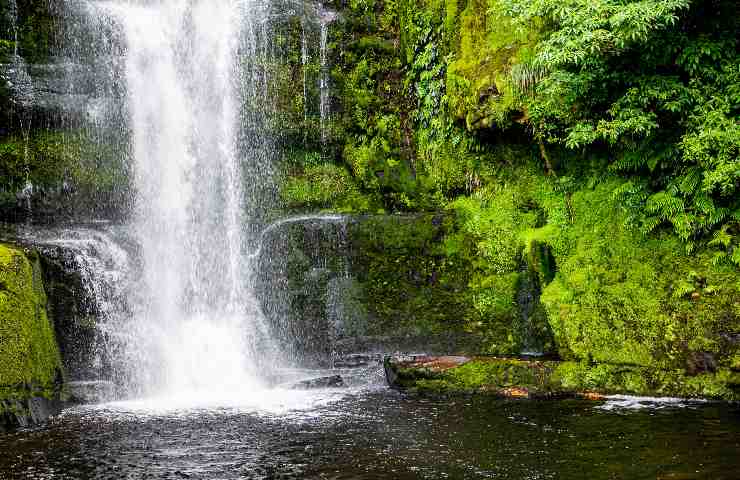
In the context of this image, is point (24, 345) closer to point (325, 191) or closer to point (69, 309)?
point (69, 309)

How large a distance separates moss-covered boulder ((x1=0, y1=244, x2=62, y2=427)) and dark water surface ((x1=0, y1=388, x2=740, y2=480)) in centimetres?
47

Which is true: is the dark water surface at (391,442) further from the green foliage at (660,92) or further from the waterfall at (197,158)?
the waterfall at (197,158)

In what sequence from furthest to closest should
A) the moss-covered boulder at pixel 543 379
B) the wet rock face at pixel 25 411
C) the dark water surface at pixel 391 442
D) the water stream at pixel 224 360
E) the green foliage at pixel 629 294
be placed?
the green foliage at pixel 629 294, the moss-covered boulder at pixel 543 379, the wet rock face at pixel 25 411, the water stream at pixel 224 360, the dark water surface at pixel 391 442

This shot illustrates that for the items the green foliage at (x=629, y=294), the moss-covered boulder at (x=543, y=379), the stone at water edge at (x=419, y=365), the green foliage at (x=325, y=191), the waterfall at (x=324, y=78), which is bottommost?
the moss-covered boulder at (x=543, y=379)

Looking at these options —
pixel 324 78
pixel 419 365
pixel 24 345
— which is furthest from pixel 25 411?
pixel 324 78

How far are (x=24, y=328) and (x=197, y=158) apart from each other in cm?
613

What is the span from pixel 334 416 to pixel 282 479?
2.25m

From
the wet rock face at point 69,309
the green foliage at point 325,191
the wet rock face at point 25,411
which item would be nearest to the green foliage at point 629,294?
the green foliage at point 325,191

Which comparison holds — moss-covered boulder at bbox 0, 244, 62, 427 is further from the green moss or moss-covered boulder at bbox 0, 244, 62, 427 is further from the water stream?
the water stream

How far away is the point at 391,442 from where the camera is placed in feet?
22.4

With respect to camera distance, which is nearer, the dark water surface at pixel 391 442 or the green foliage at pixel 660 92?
the dark water surface at pixel 391 442

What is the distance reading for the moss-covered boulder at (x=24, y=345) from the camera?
26.4ft

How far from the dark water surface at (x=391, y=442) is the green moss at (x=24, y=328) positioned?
0.80 m

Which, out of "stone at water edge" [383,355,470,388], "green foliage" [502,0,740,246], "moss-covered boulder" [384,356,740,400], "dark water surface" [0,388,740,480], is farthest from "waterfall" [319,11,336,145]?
"dark water surface" [0,388,740,480]
